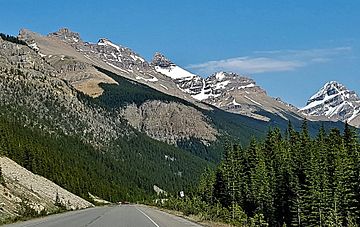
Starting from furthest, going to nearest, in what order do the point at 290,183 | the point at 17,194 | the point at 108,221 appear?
the point at 290,183 → the point at 17,194 → the point at 108,221

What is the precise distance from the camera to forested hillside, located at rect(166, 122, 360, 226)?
59875 mm

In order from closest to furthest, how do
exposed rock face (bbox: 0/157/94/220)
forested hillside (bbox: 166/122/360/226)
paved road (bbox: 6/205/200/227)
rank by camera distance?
paved road (bbox: 6/205/200/227) → exposed rock face (bbox: 0/157/94/220) → forested hillside (bbox: 166/122/360/226)

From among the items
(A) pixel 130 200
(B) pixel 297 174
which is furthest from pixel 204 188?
(A) pixel 130 200

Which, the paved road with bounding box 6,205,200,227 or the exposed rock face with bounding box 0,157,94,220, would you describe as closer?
the paved road with bounding box 6,205,200,227

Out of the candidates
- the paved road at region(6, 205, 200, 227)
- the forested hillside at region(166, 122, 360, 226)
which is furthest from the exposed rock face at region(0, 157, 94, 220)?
the forested hillside at region(166, 122, 360, 226)

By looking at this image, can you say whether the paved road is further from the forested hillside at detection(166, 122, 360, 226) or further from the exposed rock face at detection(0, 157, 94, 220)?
the forested hillside at detection(166, 122, 360, 226)

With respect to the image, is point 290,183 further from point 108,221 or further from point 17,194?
point 108,221

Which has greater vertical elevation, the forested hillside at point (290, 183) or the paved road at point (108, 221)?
the forested hillside at point (290, 183)

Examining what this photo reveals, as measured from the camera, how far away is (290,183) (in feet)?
235

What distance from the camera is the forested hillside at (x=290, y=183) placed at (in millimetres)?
59875

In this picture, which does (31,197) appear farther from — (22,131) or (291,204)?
(22,131)

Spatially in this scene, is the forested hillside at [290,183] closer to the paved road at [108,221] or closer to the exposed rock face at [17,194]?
the paved road at [108,221]

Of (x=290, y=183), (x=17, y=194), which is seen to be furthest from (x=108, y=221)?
(x=290, y=183)

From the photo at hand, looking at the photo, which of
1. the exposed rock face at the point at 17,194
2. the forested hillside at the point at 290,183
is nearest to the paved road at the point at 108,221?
the exposed rock face at the point at 17,194
